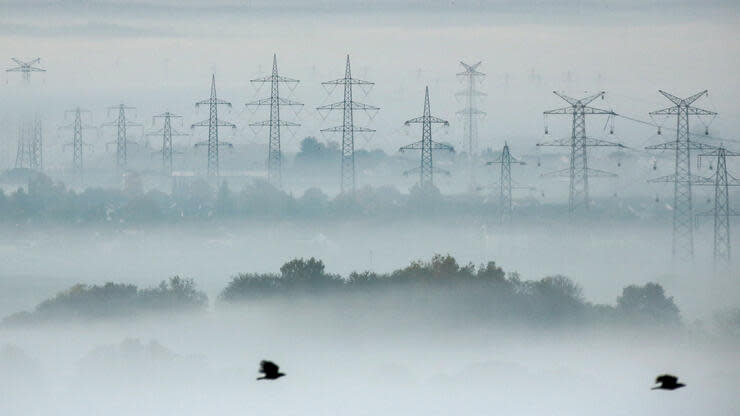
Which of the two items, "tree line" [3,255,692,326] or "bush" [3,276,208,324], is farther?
"bush" [3,276,208,324]

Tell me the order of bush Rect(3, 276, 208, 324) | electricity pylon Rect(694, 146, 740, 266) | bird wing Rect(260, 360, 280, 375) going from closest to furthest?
bird wing Rect(260, 360, 280, 375) → electricity pylon Rect(694, 146, 740, 266) → bush Rect(3, 276, 208, 324)

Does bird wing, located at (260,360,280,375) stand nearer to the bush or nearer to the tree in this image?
the tree

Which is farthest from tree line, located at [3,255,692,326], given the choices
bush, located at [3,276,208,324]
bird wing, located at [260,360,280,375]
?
bird wing, located at [260,360,280,375]

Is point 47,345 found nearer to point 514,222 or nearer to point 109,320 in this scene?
point 109,320

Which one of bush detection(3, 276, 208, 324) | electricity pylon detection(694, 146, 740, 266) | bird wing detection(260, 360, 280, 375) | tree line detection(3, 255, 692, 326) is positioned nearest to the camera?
bird wing detection(260, 360, 280, 375)

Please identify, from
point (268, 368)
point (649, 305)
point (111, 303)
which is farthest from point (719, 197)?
point (268, 368)

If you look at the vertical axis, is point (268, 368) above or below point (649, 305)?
above

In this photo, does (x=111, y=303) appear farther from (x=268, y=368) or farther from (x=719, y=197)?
(x=268, y=368)

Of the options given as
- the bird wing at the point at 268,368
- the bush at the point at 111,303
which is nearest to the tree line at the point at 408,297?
the bush at the point at 111,303

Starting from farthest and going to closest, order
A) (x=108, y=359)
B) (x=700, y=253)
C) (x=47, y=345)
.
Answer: (x=700, y=253), (x=47, y=345), (x=108, y=359)

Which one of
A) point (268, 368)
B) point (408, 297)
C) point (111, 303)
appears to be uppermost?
point (268, 368)

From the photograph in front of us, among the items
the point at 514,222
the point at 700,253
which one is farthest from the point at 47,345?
the point at 514,222
